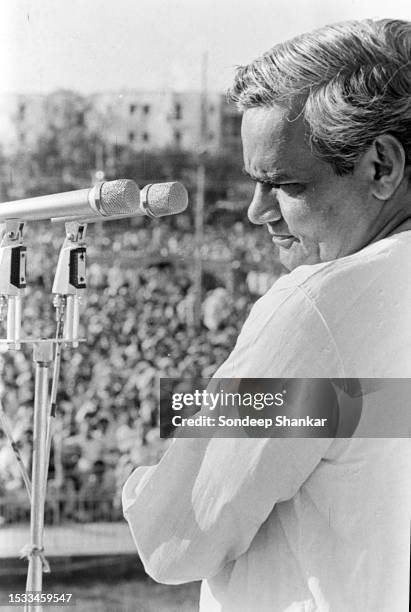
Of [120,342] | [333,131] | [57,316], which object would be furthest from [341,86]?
[120,342]

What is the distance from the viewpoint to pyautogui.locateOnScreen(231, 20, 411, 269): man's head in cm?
61

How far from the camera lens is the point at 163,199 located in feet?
2.76

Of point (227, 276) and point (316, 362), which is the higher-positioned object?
point (316, 362)

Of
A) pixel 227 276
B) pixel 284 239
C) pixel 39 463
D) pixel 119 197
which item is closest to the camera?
pixel 284 239

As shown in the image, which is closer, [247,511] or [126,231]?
[247,511]

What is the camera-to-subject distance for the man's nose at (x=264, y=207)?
0.68 metres

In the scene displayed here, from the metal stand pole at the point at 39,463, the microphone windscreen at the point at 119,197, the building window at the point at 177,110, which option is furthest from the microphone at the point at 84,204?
the building window at the point at 177,110

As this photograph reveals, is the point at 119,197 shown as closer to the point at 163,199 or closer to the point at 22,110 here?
the point at 163,199

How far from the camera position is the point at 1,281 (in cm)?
92

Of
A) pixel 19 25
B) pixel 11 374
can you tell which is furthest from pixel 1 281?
pixel 11 374

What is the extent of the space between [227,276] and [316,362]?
3.36 feet

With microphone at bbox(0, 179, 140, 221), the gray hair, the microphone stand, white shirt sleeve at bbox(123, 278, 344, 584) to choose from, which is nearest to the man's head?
the gray hair

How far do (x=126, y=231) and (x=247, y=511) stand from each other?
1063mm

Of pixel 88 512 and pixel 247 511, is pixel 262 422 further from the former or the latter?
pixel 88 512
